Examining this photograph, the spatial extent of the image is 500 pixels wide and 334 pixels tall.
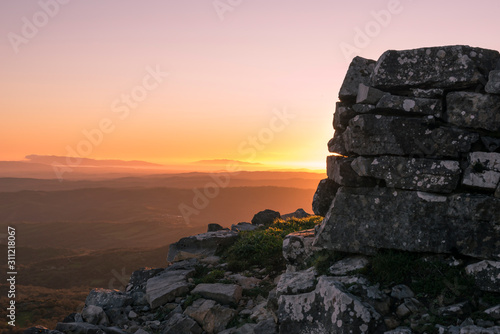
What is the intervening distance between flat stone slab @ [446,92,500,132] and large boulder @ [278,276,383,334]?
4862 mm

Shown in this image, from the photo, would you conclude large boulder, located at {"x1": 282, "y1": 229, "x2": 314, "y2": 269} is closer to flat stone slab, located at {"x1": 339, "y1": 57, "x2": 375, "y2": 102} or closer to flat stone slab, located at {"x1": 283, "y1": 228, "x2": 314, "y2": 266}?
flat stone slab, located at {"x1": 283, "y1": 228, "x2": 314, "y2": 266}

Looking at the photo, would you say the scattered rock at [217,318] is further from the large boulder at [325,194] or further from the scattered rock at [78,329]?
the large boulder at [325,194]

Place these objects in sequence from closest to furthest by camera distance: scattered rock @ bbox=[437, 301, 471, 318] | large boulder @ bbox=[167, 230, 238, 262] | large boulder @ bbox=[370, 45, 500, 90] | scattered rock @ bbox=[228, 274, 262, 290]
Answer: scattered rock @ bbox=[437, 301, 471, 318] → large boulder @ bbox=[370, 45, 500, 90] → scattered rock @ bbox=[228, 274, 262, 290] → large boulder @ bbox=[167, 230, 238, 262]

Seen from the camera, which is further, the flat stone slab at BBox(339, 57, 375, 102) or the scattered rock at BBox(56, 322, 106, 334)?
the flat stone slab at BBox(339, 57, 375, 102)

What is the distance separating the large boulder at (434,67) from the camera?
8508 mm

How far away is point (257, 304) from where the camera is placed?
10.8 metres

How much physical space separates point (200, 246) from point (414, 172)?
10.6 metres

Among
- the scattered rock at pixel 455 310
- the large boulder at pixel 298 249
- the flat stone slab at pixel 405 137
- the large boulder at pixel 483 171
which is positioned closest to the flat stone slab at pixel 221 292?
the large boulder at pixel 298 249

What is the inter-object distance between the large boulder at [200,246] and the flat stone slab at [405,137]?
8.56m

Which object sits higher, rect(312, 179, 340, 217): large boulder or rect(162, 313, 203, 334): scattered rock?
rect(312, 179, 340, 217): large boulder

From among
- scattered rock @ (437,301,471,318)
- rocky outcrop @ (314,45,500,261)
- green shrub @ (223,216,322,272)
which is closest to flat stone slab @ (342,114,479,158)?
rocky outcrop @ (314,45,500,261)

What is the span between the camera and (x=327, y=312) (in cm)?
767

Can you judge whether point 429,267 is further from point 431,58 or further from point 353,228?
point 431,58

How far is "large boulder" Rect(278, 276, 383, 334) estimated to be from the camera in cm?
720
